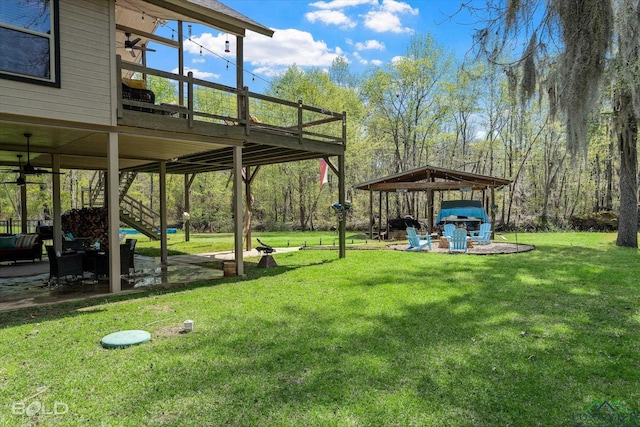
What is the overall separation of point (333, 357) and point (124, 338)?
232 cm

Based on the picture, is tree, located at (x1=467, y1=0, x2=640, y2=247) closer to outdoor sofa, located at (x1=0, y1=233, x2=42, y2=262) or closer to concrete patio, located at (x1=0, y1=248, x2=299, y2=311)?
concrete patio, located at (x1=0, y1=248, x2=299, y2=311)

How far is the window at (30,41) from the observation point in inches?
198

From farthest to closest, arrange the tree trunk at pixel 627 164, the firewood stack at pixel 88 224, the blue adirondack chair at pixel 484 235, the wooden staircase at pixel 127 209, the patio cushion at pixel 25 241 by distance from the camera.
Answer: the wooden staircase at pixel 127 209 < the blue adirondack chair at pixel 484 235 < the firewood stack at pixel 88 224 < the tree trunk at pixel 627 164 < the patio cushion at pixel 25 241

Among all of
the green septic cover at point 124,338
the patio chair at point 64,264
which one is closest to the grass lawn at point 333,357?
the green septic cover at point 124,338

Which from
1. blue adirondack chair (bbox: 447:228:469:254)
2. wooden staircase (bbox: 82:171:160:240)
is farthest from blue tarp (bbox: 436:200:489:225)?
wooden staircase (bbox: 82:171:160:240)

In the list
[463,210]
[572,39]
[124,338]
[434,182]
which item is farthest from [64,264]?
[463,210]

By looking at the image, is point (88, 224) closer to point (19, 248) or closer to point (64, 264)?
point (19, 248)

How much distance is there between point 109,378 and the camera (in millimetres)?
3172

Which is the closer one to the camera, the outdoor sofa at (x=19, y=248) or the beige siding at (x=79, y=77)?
the beige siding at (x=79, y=77)

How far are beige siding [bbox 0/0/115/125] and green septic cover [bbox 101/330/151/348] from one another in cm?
345

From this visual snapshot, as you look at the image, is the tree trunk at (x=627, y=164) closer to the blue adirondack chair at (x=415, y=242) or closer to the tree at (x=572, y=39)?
the tree at (x=572, y=39)

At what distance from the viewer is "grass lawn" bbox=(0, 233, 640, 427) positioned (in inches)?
105

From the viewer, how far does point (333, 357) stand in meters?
3.58

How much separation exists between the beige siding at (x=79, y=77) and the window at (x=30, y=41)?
0.10 metres
